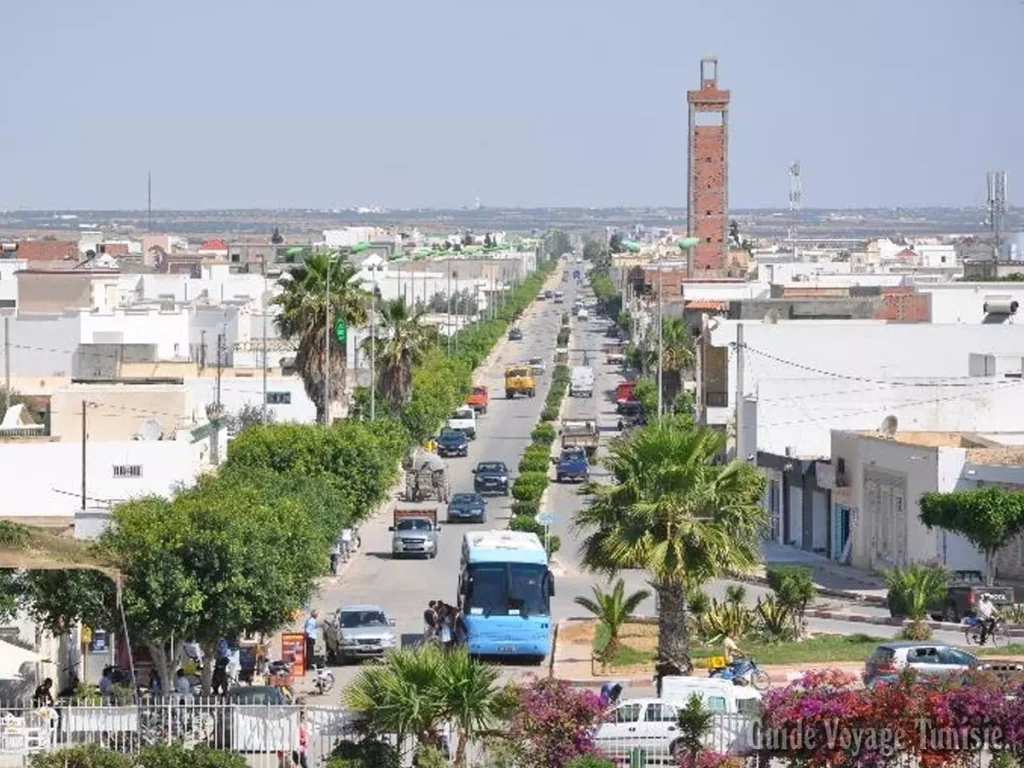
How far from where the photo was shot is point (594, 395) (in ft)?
378

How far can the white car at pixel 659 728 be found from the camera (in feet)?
83.0

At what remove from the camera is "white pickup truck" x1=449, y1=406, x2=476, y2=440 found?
292 ft

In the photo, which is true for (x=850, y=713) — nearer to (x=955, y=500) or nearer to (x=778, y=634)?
(x=778, y=634)

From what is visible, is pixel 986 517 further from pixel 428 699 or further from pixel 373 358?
pixel 373 358

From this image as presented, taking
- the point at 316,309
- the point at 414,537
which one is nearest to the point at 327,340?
the point at 316,309

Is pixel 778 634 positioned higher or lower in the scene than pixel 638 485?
lower

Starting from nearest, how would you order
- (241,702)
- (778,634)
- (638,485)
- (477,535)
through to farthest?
(241,702) < (638,485) < (778,634) < (477,535)

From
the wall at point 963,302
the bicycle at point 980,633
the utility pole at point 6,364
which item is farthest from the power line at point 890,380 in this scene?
the bicycle at point 980,633

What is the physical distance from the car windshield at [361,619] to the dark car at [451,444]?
44544 mm

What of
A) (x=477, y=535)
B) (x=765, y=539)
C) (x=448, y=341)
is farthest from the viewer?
(x=448, y=341)

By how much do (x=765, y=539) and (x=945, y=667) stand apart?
28837 millimetres

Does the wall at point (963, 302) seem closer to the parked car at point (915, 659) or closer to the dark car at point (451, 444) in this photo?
the dark car at point (451, 444)

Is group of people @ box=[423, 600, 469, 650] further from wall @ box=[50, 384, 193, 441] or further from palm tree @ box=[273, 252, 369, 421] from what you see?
palm tree @ box=[273, 252, 369, 421]

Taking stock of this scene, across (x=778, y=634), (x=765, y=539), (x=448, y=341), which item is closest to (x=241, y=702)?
(x=778, y=634)
